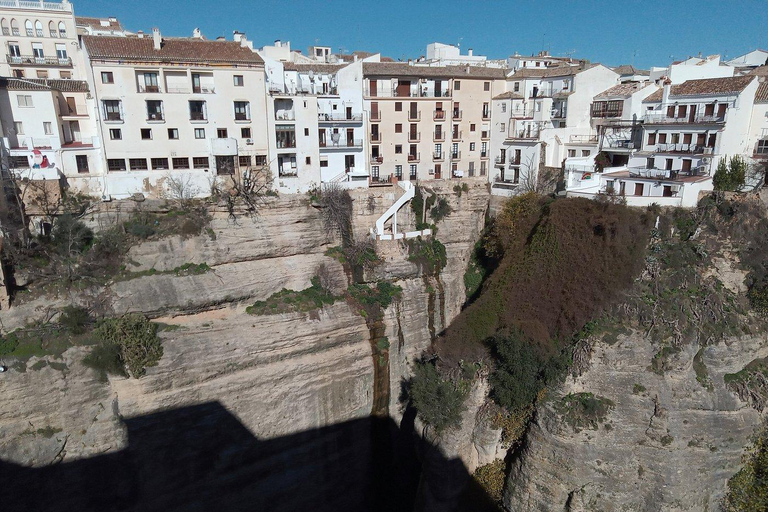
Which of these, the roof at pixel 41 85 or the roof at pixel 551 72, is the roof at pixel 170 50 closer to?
the roof at pixel 41 85

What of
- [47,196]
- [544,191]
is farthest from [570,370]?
[47,196]

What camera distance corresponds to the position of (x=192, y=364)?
62.2 ft

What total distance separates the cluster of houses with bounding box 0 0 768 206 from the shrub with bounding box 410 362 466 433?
11.1 metres

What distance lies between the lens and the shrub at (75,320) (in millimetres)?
18312

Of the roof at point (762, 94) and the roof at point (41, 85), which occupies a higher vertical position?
the roof at point (41, 85)

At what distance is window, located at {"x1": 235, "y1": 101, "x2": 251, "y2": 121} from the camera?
23984 mm

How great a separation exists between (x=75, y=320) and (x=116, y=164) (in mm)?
7657

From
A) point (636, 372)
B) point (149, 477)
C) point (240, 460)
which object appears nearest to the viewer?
point (636, 372)

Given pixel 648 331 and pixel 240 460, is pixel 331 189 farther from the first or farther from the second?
pixel 648 331

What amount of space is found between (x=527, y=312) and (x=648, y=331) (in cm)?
417

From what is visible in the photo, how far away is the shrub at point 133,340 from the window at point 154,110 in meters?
9.12

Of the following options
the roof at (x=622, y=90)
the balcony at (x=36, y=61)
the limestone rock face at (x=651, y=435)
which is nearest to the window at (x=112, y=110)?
the balcony at (x=36, y=61)

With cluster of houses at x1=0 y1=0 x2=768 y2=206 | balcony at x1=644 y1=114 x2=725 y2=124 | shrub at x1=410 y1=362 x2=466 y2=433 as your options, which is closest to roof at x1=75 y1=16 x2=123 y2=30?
cluster of houses at x1=0 y1=0 x2=768 y2=206

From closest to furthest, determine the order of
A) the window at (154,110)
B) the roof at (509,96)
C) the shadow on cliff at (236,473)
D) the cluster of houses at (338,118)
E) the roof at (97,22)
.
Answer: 1. the shadow on cliff at (236,473)
2. the cluster of houses at (338,118)
3. the window at (154,110)
4. the roof at (509,96)
5. the roof at (97,22)
